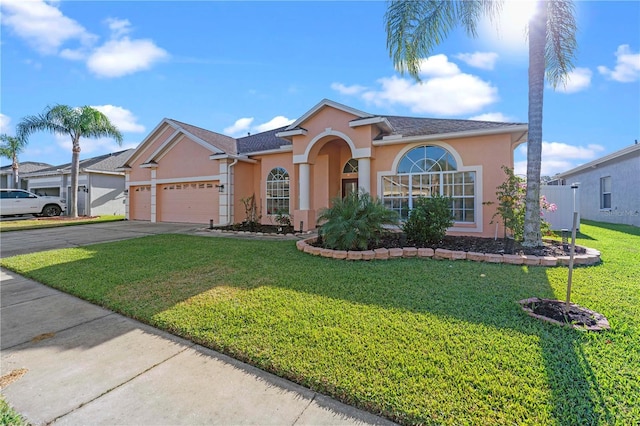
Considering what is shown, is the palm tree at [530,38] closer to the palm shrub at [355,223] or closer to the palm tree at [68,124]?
the palm shrub at [355,223]

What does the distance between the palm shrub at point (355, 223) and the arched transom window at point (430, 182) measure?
2.92 metres

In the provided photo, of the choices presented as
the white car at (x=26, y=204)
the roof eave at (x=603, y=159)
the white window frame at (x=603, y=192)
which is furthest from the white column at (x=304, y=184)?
the white car at (x=26, y=204)

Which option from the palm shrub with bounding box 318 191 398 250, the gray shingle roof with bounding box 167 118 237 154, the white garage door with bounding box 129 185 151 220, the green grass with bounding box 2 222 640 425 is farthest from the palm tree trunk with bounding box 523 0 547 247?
the white garage door with bounding box 129 185 151 220

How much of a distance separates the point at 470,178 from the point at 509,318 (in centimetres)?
740

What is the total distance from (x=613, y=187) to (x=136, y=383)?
A: 22212mm

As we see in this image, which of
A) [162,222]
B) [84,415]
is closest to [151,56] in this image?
[162,222]

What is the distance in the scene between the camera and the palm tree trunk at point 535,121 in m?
7.21

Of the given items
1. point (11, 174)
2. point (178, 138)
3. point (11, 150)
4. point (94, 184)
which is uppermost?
point (11, 150)

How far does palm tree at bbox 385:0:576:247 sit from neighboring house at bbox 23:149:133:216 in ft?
68.8

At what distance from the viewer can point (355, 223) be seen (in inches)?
292

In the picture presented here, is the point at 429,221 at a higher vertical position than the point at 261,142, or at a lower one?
lower

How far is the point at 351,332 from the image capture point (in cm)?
332

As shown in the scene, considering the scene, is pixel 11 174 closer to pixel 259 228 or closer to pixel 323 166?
pixel 259 228

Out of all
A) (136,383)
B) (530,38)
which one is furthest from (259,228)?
(530,38)
